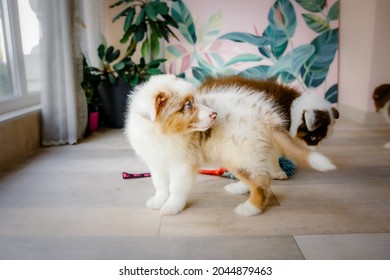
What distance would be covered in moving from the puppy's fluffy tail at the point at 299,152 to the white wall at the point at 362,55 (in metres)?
2.32

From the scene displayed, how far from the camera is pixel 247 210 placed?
4.59 ft

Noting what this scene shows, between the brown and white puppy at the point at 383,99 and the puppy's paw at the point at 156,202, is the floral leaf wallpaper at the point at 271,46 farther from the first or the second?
the puppy's paw at the point at 156,202

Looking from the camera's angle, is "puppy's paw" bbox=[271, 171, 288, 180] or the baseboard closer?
"puppy's paw" bbox=[271, 171, 288, 180]

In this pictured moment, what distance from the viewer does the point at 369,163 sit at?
2064 mm

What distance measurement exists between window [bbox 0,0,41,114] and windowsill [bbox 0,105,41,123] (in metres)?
0.06

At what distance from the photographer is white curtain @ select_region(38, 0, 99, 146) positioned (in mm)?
2309

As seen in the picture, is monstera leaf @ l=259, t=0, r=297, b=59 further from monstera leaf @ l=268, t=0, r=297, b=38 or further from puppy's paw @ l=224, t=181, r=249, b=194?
puppy's paw @ l=224, t=181, r=249, b=194

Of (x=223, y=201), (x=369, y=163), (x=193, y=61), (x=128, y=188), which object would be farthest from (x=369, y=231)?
(x=193, y=61)


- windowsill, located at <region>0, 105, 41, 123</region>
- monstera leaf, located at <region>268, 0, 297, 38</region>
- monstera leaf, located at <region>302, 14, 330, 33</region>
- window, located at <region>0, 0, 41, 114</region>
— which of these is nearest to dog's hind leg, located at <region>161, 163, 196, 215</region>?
windowsill, located at <region>0, 105, 41, 123</region>

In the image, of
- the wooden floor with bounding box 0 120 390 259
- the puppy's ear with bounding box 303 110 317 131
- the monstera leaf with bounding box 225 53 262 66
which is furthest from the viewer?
the monstera leaf with bounding box 225 53 262 66

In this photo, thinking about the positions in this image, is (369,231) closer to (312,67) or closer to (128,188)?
(128,188)

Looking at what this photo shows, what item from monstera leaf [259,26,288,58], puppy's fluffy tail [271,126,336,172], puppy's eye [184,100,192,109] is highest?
monstera leaf [259,26,288,58]

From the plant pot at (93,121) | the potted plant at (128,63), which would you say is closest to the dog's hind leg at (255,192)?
the potted plant at (128,63)

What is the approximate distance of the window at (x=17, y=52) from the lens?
234 cm
